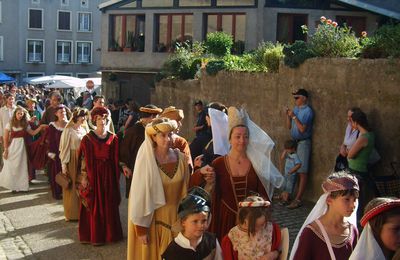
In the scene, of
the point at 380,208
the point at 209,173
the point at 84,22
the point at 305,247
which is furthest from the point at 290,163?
the point at 84,22

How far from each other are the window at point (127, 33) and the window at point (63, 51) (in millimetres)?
24610

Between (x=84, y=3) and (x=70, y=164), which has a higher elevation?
(x=84, y=3)

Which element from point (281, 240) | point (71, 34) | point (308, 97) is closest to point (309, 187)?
point (308, 97)

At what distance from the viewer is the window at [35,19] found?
5174 centimetres

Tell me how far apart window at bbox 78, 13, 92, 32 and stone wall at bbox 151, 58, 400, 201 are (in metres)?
42.0

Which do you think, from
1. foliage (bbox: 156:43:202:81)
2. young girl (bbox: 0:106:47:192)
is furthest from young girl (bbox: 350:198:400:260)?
foliage (bbox: 156:43:202:81)

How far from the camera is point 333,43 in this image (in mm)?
10062

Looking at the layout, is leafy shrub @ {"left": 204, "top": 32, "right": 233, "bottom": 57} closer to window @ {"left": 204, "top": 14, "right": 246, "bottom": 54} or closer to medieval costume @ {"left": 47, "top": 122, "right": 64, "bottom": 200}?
window @ {"left": 204, "top": 14, "right": 246, "bottom": 54}

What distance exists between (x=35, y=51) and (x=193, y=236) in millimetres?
49820

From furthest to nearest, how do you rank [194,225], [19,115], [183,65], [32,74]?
[32,74] → [183,65] → [19,115] → [194,225]

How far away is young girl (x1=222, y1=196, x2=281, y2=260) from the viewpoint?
463 centimetres

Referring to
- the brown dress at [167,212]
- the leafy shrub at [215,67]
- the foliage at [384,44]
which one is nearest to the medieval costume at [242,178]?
the brown dress at [167,212]

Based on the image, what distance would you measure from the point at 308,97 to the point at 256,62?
328 centimetres

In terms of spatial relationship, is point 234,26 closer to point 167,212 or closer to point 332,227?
point 167,212
